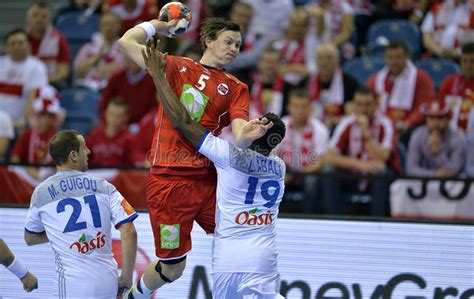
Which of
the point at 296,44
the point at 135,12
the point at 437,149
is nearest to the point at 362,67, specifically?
the point at 296,44

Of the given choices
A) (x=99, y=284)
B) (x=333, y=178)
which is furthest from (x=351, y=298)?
(x=99, y=284)

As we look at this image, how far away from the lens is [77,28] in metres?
13.6

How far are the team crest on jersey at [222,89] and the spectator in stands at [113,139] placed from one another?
12.7ft

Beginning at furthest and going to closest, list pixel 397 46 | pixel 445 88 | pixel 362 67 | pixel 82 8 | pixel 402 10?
pixel 82 8, pixel 402 10, pixel 362 67, pixel 397 46, pixel 445 88

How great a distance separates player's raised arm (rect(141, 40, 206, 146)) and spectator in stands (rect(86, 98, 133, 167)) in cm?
406

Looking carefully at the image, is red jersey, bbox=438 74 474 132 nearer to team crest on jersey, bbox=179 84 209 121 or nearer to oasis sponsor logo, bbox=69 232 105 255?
team crest on jersey, bbox=179 84 209 121

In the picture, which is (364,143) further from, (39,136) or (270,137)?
(270,137)

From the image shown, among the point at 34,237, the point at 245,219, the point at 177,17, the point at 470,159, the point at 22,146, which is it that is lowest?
the point at 22,146

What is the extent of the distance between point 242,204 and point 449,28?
22.2 feet

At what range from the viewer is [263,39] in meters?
12.6

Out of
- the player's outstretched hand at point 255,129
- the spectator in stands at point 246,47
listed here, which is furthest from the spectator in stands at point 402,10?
the player's outstretched hand at point 255,129

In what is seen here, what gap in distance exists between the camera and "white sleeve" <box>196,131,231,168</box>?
6273mm

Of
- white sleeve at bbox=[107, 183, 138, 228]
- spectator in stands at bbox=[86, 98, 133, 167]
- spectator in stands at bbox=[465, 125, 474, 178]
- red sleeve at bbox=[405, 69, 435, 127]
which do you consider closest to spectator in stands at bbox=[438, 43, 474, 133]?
red sleeve at bbox=[405, 69, 435, 127]

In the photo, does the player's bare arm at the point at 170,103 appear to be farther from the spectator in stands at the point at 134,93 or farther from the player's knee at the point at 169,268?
the spectator in stands at the point at 134,93
